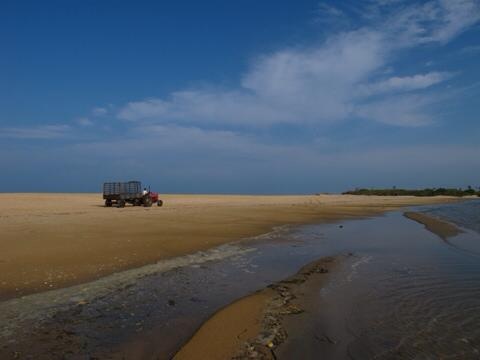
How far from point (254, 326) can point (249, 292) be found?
234cm

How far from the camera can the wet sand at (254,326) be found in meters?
5.57

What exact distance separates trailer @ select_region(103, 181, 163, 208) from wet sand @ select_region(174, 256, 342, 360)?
105ft

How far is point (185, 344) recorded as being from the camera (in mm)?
5883

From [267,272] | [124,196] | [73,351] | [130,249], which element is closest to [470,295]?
[267,272]

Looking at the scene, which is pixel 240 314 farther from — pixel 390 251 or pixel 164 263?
pixel 390 251

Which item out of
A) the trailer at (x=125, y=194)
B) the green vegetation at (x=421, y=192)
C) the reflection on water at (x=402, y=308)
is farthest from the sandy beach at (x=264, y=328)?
the green vegetation at (x=421, y=192)

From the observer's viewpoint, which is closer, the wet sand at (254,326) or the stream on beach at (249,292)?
the wet sand at (254,326)

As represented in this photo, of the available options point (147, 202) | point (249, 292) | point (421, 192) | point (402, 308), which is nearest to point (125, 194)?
point (147, 202)

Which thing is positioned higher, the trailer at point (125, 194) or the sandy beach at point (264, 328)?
the trailer at point (125, 194)

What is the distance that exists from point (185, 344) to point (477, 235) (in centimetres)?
1758

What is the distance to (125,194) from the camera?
4000 centimetres

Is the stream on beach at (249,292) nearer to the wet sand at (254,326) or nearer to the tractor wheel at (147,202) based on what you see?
the wet sand at (254,326)

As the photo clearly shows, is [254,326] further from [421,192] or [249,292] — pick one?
[421,192]

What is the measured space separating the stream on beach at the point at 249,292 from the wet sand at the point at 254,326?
0.63ft
